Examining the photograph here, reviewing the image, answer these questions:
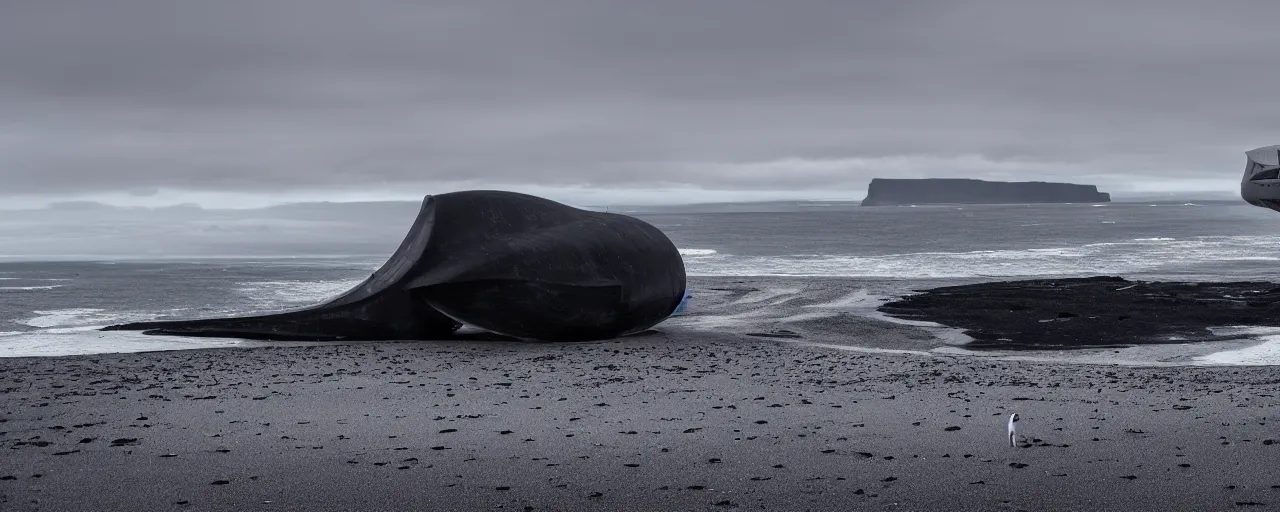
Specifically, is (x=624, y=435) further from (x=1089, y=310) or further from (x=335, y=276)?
(x=335, y=276)

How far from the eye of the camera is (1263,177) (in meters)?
66.4

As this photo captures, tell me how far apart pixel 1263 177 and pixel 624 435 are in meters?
69.1

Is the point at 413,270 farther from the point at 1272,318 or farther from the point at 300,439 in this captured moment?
the point at 1272,318

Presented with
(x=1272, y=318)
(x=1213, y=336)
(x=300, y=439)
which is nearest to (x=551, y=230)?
(x=300, y=439)

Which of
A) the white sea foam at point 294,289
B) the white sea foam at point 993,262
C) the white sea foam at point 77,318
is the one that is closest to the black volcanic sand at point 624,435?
the white sea foam at point 77,318

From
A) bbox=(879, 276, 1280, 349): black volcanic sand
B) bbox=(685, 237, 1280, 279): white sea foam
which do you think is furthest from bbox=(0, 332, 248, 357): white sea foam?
bbox=(685, 237, 1280, 279): white sea foam

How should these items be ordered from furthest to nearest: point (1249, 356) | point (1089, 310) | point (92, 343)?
point (1089, 310)
point (92, 343)
point (1249, 356)

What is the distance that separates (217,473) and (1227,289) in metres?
22.5

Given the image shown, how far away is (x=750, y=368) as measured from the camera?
40.8ft

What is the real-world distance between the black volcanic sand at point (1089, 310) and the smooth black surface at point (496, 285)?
4.89 m

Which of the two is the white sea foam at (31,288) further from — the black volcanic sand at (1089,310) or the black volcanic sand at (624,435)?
the black volcanic sand at (1089,310)

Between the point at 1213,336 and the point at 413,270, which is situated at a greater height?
the point at 413,270

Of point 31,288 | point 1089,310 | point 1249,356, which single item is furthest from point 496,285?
point 31,288

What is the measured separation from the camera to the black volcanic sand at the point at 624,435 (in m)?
6.57
